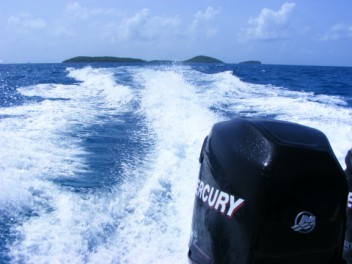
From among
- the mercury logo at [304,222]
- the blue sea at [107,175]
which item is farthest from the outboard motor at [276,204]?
the blue sea at [107,175]

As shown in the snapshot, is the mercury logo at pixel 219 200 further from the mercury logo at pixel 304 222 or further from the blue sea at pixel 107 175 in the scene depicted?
the blue sea at pixel 107 175

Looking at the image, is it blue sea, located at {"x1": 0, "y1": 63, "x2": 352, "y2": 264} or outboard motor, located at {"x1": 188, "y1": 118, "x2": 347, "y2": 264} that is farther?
blue sea, located at {"x1": 0, "y1": 63, "x2": 352, "y2": 264}

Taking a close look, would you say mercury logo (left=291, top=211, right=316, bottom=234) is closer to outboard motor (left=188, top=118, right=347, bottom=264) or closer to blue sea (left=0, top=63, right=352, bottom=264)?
outboard motor (left=188, top=118, right=347, bottom=264)

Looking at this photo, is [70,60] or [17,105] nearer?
[17,105]

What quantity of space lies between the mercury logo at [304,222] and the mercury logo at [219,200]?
225 millimetres

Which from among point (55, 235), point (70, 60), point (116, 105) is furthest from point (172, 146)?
point (70, 60)

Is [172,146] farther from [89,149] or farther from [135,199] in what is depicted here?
[135,199]

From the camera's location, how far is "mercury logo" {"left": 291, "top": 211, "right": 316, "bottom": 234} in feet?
4.76

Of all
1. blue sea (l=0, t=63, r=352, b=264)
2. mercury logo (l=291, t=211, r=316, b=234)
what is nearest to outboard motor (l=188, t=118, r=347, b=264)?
mercury logo (l=291, t=211, r=316, b=234)

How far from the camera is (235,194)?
5.22ft

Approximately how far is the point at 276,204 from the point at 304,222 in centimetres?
13

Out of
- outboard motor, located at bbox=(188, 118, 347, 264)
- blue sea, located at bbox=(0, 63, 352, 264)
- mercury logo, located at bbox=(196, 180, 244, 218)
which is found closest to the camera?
outboard motor, located at bbox=(188, 118, 347, 264)

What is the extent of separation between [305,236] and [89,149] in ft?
13.1

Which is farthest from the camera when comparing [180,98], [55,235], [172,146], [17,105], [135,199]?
[17,105]
